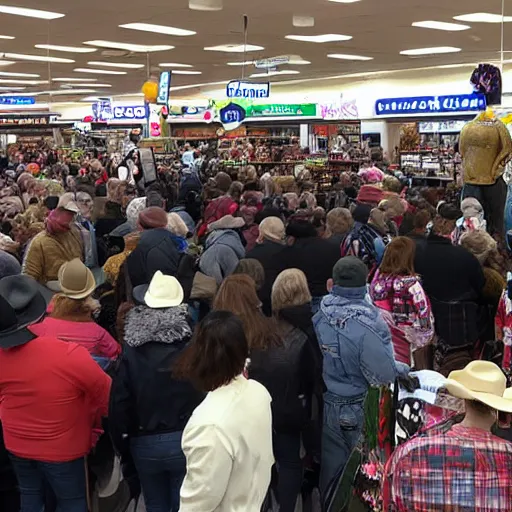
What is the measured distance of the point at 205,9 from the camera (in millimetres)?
8820

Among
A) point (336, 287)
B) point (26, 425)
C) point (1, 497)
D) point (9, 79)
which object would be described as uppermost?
point (9, 79)

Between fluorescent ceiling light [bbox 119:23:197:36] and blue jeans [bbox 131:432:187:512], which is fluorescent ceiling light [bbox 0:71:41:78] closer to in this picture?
fluorescent ceiling light [bbox 119:23:197:36]

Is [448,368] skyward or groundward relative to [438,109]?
groundward

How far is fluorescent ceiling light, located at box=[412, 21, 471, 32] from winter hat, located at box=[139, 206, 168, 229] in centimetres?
616

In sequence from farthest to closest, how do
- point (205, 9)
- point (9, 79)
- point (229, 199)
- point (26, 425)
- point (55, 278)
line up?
point (9, 79), point (205, 9), point (229, 199), point (55, 278), point (26, 425)

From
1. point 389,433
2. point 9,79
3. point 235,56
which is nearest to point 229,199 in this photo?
point 389,433

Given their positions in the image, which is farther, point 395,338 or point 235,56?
point 235,56

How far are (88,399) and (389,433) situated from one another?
141 centimetres

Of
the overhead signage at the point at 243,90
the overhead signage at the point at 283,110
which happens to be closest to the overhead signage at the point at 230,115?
the overhead signage at the point at 243,90

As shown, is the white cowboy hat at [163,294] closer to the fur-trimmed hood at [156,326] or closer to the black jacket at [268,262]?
the fur-trimmed hood at [156,326]

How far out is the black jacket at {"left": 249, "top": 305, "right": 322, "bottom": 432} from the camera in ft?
11.8

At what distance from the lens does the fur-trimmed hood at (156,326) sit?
317 centimetres

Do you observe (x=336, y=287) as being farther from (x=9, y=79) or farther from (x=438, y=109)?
(x=9, y=79)

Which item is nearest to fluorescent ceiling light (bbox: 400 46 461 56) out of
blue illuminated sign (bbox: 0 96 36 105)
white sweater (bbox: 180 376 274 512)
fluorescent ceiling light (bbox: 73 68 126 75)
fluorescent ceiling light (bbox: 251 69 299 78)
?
fluorescent ceiling light (bbox: 251 69 299 78)
